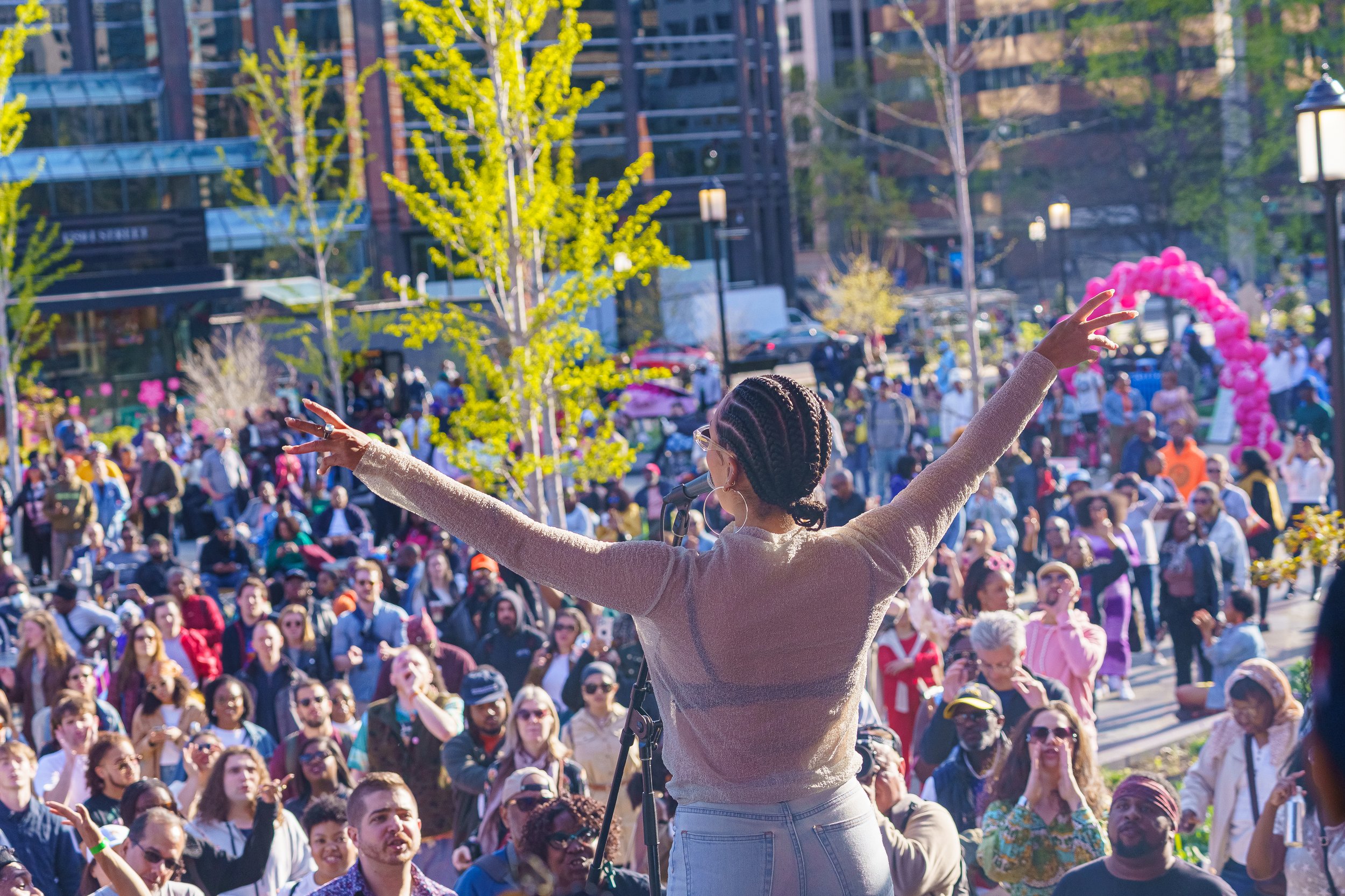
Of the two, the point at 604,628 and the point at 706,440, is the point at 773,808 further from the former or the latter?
the point at 604,628

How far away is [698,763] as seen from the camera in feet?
7.94

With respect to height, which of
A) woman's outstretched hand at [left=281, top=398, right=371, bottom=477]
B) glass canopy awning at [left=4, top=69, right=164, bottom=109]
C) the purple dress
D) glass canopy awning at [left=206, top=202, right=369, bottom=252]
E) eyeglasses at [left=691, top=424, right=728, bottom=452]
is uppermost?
glass canopy awning at [left=4, top=69, right=164, bottom=109]

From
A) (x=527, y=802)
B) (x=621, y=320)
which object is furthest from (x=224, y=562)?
(x=621, y=320)

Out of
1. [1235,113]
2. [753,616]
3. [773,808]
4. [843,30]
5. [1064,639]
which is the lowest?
[1064,639]

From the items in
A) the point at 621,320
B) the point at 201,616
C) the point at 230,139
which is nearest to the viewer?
the point at 201,616

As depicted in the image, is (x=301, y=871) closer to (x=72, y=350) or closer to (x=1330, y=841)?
(x=1330, y=841)

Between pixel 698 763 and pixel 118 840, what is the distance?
369 cm

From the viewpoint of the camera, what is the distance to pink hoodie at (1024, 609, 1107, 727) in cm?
847

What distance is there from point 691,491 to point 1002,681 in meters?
4.59

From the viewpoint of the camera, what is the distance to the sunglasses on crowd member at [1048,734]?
5637 mm

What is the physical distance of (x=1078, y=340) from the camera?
2785 millimetres

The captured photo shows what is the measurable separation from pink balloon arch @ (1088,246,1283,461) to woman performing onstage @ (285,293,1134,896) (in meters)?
14.1

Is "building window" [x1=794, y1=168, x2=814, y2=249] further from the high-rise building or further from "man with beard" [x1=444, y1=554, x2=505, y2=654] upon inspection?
"man with beard" [x1=444, y1=554, x2=505, y2=654]

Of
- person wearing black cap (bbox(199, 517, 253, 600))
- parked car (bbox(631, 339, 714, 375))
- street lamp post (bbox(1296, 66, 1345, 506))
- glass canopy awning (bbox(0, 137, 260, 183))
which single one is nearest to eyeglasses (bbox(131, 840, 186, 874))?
street lamp post (bbox(1296, 66, 1345, 506))
